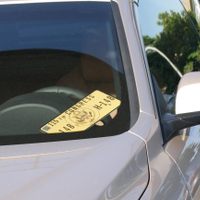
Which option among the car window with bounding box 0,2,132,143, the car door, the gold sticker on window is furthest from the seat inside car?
the car door

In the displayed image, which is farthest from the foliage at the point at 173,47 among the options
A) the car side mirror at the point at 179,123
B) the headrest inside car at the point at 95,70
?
the car side mirror at the point at 179,123

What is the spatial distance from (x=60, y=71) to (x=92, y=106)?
35cm

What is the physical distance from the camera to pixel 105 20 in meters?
2.80

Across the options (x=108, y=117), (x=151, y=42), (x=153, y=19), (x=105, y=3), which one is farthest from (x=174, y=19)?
(x=108, y=117)

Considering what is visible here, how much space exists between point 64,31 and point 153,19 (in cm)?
66

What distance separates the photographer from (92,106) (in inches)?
98.0

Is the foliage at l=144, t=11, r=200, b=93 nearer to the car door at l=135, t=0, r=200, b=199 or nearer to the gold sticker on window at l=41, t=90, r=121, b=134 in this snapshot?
the car door at l=135, t=0, r=200, b=199

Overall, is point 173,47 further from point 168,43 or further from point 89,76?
point 89,76

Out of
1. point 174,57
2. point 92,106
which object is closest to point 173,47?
point 174,57

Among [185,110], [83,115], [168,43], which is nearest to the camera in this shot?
[83,115]

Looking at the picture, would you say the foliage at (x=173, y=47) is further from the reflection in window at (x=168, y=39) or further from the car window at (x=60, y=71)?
the car window at (x=60, y=71)

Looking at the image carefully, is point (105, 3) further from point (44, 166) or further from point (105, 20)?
point (44, 166)

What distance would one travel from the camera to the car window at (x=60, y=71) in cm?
246

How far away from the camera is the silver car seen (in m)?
2.03
